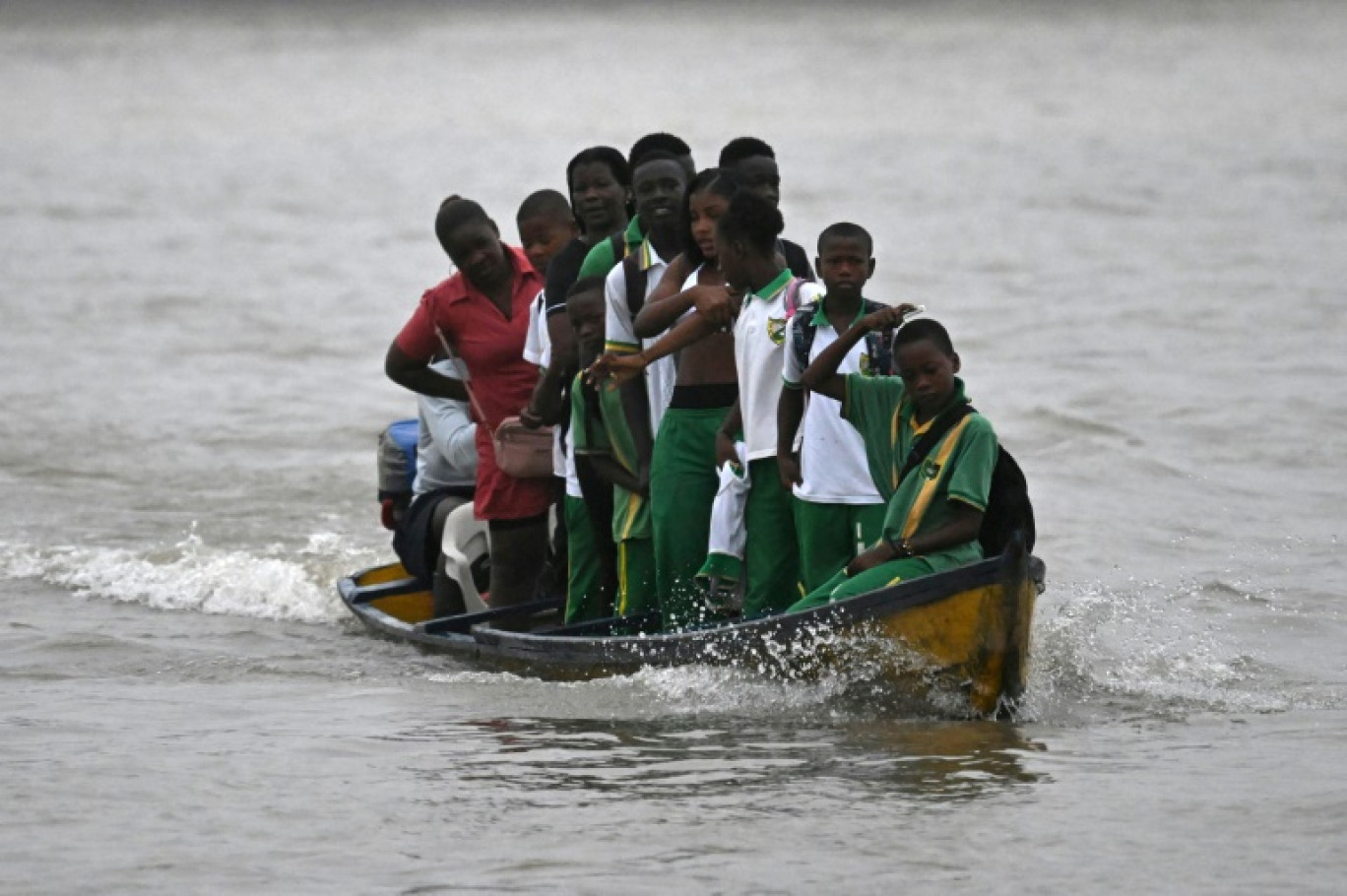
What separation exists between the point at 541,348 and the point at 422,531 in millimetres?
1387

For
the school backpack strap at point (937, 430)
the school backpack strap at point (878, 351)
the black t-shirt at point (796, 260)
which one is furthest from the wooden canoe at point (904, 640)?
the black t-shirt at point (796, 260)

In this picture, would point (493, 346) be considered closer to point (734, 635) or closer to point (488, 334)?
point (488, 334)

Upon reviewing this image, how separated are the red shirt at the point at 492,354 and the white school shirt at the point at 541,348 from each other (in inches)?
11.3

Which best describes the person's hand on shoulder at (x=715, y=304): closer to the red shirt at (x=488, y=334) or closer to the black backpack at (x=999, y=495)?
the black backpack at (x=999, y=495)

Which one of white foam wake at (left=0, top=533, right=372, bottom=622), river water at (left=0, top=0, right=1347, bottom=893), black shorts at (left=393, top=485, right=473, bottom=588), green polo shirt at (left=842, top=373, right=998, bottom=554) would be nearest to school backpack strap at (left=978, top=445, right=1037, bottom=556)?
green polo shirt at (left=842, top=373, right=998, bottom=554)

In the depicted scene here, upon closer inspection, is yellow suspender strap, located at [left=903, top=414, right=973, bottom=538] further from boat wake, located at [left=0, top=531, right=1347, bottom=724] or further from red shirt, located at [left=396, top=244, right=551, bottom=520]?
red shirt, located at [left=396, top=244, right=551, bottom=520]

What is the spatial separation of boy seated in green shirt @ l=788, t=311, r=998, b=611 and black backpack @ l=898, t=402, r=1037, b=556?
0.07ft

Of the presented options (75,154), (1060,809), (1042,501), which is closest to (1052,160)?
(75,154)

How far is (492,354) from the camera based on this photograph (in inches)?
366

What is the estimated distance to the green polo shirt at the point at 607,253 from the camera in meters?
8.41

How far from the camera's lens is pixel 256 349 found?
2134 centimetres

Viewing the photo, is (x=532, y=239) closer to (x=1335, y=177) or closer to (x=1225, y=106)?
(x=1335, y=177)

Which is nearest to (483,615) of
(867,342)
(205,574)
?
(867,342)

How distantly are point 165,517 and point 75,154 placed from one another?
84.0 ft
